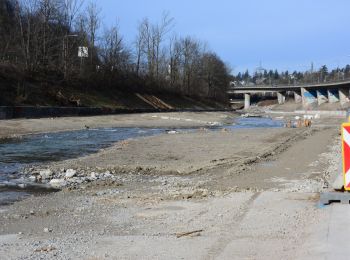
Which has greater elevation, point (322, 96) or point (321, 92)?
point (321, 92)

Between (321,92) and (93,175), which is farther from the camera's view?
(321,92)

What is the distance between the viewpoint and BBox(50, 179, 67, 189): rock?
15820 mm

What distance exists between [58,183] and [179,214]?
6.54m

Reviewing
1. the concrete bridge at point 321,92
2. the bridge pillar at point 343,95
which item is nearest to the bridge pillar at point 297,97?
the concrete bridge at point 321,92

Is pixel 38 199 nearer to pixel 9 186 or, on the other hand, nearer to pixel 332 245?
pixel 9 186

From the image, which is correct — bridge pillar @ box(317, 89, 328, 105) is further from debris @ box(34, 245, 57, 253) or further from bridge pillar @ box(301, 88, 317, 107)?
debris @ box(34, 245, 57, 253)

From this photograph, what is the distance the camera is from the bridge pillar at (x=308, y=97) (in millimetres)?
168812

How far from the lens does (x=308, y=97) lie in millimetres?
171125

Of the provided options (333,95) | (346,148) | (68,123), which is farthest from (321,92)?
(346,148)

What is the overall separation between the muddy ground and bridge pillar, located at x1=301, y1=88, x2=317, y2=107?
15236 cm

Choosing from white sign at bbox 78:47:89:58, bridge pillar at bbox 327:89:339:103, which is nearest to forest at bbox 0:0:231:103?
white sign at bbox 78:47:89:58

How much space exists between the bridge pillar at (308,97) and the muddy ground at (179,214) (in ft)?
500

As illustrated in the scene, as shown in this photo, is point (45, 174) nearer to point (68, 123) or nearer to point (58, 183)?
point (58, 183)

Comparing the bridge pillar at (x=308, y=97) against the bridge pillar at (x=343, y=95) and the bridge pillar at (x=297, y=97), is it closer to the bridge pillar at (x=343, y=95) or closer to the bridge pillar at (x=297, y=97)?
the bridge pillar at (x=297, y=97)
